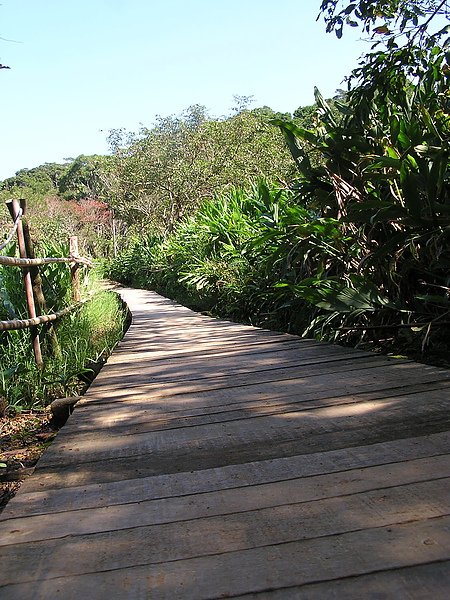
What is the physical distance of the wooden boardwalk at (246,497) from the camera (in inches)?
33.8

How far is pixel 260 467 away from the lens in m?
1.34

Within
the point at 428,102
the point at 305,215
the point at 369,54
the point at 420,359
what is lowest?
the point at 420,359

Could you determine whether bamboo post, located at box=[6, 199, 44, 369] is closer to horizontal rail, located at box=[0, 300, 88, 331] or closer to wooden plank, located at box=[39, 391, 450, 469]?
horizontal rail, located at box=[0, 300, 88, 331]

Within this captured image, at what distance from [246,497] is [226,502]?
44mm

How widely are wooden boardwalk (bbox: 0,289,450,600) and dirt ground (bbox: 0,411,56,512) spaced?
12.8 inches

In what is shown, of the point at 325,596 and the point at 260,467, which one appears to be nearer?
the point at 325,596

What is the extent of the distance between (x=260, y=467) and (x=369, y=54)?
2.78m

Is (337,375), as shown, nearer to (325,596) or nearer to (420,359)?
(420,359)

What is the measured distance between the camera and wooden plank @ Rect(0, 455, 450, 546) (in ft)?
3.54

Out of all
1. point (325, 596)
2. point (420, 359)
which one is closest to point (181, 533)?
point (325, 596)

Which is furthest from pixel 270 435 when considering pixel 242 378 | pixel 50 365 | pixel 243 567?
pixel 50 365

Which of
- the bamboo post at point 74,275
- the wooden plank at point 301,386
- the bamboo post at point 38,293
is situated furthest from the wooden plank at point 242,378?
the bamboo post at point 74,275

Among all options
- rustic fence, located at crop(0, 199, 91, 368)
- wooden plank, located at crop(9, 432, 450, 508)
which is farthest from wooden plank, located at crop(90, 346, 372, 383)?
wooden plank, located at crop(9, 432, 450, 508)

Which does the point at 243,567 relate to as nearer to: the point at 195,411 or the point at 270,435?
the point at 270,435
